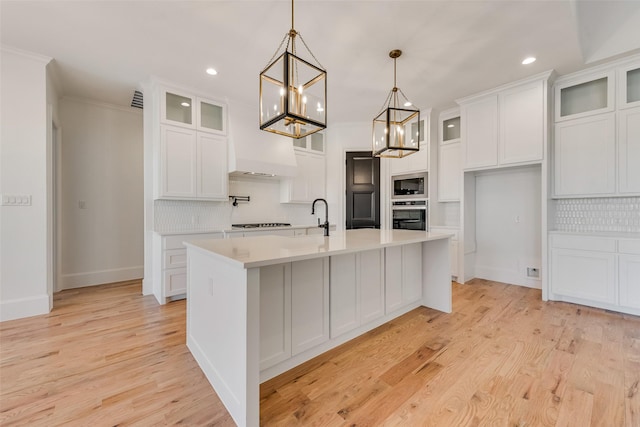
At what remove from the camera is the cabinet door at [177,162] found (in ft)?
11.2

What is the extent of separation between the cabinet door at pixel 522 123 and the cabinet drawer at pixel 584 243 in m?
1.01

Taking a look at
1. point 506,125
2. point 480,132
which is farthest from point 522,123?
point 480,132

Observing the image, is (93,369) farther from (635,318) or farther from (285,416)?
(635,318)

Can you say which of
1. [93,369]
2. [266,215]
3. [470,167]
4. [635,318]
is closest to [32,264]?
[93,369]

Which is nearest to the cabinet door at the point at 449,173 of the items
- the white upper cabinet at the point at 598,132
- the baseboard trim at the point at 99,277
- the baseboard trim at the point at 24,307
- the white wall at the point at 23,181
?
the white upper cabinet at the point at 598,132

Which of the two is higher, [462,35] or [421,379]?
[462,35]

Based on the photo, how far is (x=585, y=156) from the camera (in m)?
3.24

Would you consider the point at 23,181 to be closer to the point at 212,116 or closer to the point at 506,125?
the point at 212,116

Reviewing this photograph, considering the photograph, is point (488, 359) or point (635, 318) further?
point (635, 318)

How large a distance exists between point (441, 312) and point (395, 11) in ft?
9.49

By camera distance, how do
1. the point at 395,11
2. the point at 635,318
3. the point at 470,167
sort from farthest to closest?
1. the point at 470,167
2. the point at 635,318
3. the point at 395,11

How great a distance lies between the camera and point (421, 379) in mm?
1821

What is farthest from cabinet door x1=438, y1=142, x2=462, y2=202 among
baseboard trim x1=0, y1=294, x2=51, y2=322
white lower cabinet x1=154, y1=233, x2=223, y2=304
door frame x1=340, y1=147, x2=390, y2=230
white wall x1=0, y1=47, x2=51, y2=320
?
baseboard trim x1=0, y1=294, x2=51, y2=322

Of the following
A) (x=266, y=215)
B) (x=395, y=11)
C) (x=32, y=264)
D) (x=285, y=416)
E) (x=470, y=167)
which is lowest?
(x=285, y=416)
